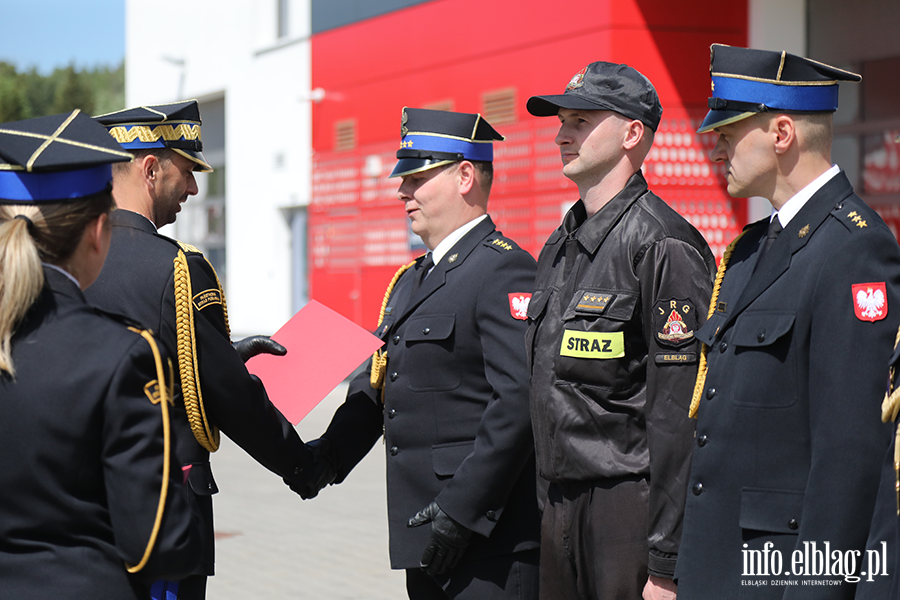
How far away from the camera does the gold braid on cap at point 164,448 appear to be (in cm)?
198

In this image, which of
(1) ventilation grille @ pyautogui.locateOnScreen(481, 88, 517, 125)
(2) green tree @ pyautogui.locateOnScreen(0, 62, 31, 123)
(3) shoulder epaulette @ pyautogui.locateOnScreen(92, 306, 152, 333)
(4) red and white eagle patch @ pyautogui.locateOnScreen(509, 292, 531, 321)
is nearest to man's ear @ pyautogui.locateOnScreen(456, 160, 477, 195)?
(4) red and white eagle patch @ pyautogui.locateOnScreen(509, 292, 531, 321)

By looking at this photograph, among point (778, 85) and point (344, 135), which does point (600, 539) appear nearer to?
point (778, 85)

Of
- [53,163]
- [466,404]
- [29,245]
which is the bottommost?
[466,404]

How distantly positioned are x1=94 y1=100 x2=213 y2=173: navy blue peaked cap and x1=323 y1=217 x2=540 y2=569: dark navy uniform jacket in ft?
3.04

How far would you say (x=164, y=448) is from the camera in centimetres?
201

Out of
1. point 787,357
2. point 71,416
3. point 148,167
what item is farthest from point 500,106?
point 71,416

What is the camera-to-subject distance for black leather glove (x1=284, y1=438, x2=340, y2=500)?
3502mm

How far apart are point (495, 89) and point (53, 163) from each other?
403 inches

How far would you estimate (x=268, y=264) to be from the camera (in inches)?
700

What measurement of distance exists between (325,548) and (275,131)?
449 inches

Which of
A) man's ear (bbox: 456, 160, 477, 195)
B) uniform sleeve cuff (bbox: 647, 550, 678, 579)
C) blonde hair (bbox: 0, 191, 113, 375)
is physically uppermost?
man's ear (bbox: 456, 160, 477, 195)

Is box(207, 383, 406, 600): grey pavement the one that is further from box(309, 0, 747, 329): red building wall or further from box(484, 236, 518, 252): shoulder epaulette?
box(309, 0, 747, 329): red building wall

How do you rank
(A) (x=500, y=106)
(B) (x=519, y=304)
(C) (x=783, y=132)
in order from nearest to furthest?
(C) (x=783, y=132)
(B) (x=519, y=304)
(A) (x=500, y=106)

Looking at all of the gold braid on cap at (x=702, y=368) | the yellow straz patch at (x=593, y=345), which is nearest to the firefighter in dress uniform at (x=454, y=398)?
the yellow straz patch at (x=593, y=345)
